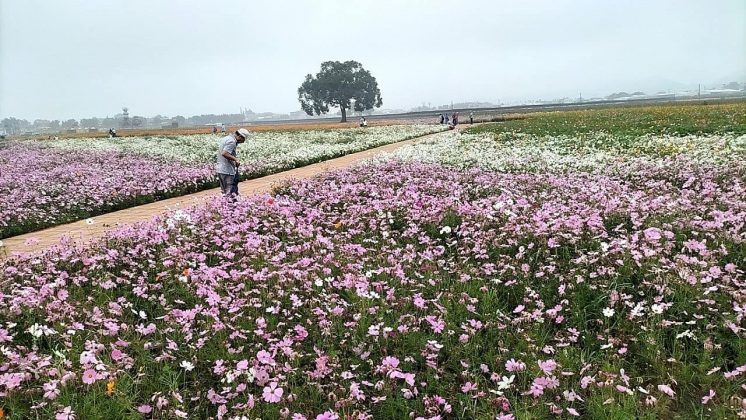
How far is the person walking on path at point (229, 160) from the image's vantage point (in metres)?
10.9

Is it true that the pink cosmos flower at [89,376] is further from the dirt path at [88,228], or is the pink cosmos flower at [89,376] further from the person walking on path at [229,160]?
the person walking on path at [229,160]

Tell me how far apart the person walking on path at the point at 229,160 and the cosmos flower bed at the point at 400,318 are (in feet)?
10.7

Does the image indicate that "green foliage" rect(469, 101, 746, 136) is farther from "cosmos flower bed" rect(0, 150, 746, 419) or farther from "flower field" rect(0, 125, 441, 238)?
"cosmos flower bed" rect(0, 150, 746, 419)

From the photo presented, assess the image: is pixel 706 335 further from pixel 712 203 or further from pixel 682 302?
pixel 712 203

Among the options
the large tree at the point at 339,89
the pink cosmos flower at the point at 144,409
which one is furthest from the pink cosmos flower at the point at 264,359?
the large tree at the point at 339,89

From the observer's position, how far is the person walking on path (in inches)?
429

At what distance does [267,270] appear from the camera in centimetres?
578

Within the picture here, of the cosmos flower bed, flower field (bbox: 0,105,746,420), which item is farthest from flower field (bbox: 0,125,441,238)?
the cosmos flower bed

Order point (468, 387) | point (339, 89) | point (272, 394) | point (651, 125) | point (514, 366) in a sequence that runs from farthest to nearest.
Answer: point (339, 89) → point (651, 125) → point (514, 366) → point (468, 387) → point (272, 394)

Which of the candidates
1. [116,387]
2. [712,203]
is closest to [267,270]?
[116,387]

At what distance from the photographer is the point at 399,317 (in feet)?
15.3

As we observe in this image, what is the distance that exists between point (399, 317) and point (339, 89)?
9841cm

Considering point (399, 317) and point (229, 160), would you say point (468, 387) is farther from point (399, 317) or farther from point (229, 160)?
point (229, 160)

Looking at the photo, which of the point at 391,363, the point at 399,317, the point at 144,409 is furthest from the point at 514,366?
the point at 144,409
